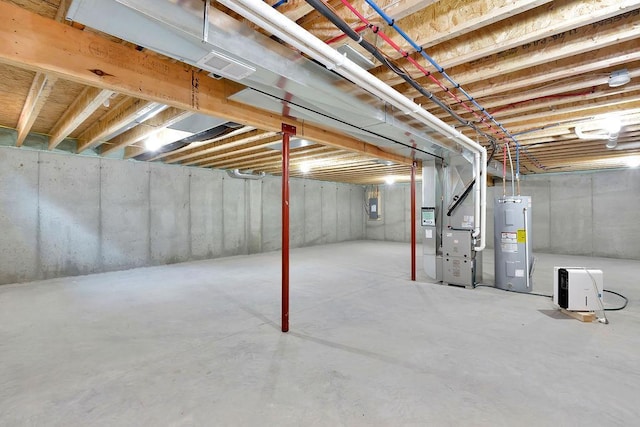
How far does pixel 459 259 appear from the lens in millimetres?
4387

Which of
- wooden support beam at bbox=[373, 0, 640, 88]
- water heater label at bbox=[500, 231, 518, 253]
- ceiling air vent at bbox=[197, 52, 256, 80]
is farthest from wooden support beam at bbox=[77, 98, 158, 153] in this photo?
water heater label at bbox=[500, 231, 518, 253]

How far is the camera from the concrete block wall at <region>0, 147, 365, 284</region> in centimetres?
450

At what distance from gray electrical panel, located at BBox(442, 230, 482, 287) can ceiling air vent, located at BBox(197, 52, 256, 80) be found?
380 cm

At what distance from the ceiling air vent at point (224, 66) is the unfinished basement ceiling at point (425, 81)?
0.19m

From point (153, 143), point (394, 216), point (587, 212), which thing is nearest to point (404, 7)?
point (153, 143)

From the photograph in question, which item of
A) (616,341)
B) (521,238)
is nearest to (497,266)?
(521,238)

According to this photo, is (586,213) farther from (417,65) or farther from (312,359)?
(312,359)

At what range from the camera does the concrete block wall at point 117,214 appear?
177 inches

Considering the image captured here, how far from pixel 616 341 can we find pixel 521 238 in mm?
1701

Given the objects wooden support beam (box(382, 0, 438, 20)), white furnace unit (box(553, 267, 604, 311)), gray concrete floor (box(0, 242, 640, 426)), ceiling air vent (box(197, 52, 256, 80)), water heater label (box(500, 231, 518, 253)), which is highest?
wooden support beam (box(382, 0, 438, 20))

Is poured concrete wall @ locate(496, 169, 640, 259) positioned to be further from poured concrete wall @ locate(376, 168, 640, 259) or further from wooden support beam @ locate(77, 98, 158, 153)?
wooden support beam @ locate(77, 98, 158, 153)

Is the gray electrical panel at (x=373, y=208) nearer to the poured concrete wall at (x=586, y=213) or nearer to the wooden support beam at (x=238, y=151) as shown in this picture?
the poured concrete wall at (x=586, y=213)

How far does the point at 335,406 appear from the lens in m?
1.71

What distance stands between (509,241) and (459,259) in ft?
2.24
